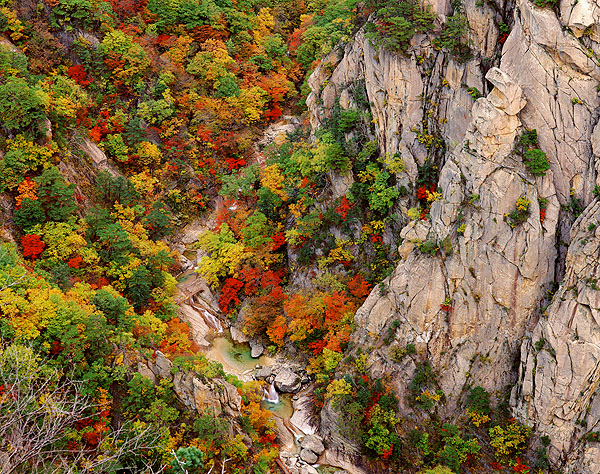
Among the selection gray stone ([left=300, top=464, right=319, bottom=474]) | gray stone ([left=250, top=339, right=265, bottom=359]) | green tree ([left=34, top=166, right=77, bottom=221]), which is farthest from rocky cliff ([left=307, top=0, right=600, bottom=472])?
green tree ([left=34, top=166, right=77, bottom=221])

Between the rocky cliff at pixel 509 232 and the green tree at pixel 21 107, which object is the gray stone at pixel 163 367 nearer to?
the rocky cliff at pixel 509 232

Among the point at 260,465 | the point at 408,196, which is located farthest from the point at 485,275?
the point at 260,465

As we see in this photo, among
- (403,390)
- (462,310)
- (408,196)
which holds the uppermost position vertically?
(408,196)

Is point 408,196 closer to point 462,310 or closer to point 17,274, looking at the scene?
point 462,310

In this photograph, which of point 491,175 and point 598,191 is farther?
point 491,175

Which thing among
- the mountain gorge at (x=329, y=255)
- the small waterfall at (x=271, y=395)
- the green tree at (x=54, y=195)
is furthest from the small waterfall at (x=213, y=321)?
the green tree at (x=54, y=195)

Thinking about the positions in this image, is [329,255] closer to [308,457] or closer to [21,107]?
[308,457]

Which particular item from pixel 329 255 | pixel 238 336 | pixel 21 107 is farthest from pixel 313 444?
pixel 21 107

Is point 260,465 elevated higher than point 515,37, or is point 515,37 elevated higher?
point 515,37
